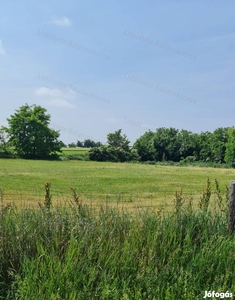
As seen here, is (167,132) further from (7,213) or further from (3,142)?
(7,213)

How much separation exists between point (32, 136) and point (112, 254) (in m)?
50.9

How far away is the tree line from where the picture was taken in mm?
51844

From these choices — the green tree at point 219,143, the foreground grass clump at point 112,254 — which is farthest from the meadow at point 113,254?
the green tree at point 219,143

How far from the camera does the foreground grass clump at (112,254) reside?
2.56m

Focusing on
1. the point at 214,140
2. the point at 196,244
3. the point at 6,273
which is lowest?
the point at 6,273

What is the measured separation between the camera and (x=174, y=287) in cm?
263

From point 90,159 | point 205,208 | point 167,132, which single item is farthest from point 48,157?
point 205,208

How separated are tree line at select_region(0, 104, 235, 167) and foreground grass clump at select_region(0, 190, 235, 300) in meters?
49.0

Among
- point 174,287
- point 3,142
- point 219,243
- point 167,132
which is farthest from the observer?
point 167,132

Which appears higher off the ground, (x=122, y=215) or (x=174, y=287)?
(x=122, y=215)

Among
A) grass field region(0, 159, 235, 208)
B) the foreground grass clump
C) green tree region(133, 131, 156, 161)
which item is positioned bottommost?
grass field region(0, 159, 235, 208)

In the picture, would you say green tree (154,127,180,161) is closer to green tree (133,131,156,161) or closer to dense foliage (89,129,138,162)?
green tree (133,131,156,161)

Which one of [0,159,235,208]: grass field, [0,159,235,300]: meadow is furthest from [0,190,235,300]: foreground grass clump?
[0,159,235,208]: grass field

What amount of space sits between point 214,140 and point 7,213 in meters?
63.2
